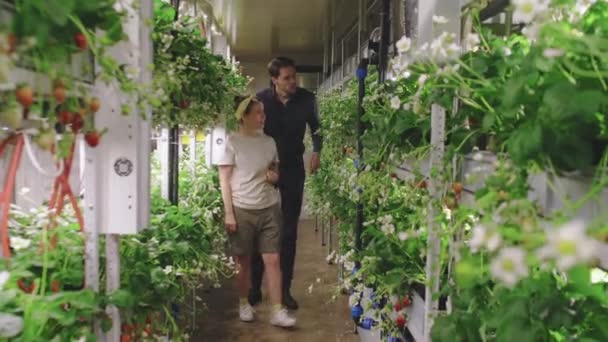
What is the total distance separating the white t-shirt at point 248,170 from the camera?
3881mm

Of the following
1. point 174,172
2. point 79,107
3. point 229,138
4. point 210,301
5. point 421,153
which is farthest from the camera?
point 210,301

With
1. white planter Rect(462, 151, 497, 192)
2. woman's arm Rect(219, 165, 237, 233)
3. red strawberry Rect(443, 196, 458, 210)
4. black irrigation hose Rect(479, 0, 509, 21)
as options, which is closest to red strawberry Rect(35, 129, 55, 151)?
white planter Rect(462, 151, 497, 192)

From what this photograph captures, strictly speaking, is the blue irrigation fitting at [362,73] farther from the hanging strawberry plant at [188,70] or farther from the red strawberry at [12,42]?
the red strawberry at [12,42]

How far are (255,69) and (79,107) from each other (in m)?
10.6

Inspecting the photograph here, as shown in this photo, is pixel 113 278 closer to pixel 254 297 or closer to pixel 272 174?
pixel 272 174

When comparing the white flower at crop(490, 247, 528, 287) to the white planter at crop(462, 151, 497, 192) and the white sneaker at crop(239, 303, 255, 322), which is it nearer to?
the white planter at crop(462, 151, 497, 192)

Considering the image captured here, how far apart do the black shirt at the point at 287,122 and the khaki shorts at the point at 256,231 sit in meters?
0.59

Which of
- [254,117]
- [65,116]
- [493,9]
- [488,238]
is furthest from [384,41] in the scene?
[488,238]

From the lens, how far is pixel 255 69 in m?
11.6

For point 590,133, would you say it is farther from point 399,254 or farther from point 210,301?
point 210,301

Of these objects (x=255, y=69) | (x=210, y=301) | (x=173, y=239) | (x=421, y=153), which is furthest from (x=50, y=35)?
(x=255, y=69)

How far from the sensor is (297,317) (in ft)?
14.1

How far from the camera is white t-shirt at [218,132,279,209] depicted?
12.7 ft

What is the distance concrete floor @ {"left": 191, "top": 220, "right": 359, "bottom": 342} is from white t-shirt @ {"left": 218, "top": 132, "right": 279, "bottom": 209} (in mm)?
793
